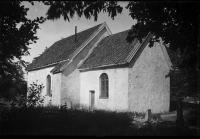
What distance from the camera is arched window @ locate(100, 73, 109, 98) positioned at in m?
16.6

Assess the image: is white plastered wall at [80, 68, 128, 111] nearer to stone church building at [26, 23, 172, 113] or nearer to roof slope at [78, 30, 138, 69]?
stone church building at [26, 23, 172, 113]

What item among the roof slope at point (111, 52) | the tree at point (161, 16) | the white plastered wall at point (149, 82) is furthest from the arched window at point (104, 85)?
the tree at point (161, 16)

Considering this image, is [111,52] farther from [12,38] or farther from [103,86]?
[12,38]

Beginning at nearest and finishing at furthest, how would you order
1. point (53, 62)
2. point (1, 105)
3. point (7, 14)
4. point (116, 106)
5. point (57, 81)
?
point (7, 14) → point (1, 105) → point (116, 106) → point (57, 81) → point (53, 62)

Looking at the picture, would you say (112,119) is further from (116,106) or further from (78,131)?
(116,106)

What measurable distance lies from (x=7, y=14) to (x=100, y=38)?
568 inches

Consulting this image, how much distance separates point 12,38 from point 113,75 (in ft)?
31.0

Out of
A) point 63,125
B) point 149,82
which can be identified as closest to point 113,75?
point 149,82

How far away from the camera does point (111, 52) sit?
17.5 meters

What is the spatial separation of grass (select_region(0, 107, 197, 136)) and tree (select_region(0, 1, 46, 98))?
51.4 inches

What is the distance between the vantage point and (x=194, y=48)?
7609 mm

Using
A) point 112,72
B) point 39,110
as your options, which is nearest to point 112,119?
point 39,110

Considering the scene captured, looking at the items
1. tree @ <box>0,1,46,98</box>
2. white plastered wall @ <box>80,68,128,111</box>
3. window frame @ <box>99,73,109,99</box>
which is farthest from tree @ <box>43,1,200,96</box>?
window frame @ <box>99,73,109,99</box>

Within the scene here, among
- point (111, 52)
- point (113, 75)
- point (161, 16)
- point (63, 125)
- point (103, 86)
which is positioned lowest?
point (63, 125)
